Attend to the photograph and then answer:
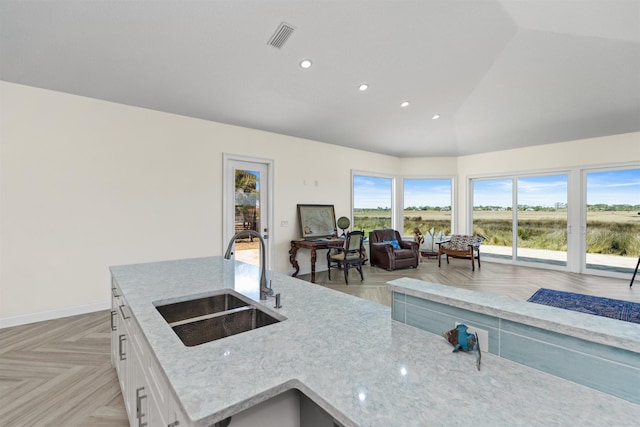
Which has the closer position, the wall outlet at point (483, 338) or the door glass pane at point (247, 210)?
the wall outlet at point (483, 338)

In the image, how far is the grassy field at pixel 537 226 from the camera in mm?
5441

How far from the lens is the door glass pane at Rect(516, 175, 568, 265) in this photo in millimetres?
6102

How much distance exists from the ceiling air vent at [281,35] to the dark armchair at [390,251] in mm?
4219

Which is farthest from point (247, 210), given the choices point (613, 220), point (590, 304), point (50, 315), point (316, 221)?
point (613, 220)

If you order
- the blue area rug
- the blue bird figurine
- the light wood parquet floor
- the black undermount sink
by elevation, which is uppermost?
the blue bird figurine

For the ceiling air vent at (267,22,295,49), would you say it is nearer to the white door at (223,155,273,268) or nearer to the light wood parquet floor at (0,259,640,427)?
the white door at (223,155,273,268)

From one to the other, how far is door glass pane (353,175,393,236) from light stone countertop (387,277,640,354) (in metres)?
5.55

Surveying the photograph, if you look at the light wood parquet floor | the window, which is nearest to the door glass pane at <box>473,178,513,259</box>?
the window

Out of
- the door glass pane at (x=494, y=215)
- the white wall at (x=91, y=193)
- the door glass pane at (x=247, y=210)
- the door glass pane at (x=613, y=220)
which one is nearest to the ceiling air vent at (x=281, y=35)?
the white wall at (x=91, y=193)

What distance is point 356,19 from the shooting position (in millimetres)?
2949

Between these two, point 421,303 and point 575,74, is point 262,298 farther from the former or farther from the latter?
point 575,74

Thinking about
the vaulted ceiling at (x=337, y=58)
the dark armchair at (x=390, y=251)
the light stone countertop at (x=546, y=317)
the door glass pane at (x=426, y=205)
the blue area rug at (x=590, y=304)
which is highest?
the vaulted ceiling at (x=337, y=58)

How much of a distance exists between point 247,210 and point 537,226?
6.15 m

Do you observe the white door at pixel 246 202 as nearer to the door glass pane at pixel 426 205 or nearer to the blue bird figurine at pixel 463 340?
the door glass pane at pixel 426 205
